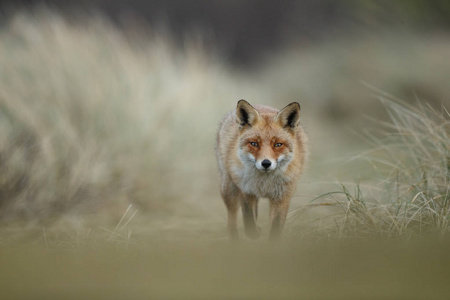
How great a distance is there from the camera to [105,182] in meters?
4.55

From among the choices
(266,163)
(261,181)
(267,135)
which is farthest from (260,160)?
(261,181)

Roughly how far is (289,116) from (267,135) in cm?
15

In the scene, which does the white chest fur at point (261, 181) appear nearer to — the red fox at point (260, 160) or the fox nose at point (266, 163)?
the red fox at point (260, 160)

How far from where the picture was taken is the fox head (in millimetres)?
3102

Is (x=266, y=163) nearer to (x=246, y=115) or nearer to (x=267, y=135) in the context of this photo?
(x=267, y=135)

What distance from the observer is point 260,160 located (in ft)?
10.0

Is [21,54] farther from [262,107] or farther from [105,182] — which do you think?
[262,107]

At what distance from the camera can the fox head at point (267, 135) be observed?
10.2 ft

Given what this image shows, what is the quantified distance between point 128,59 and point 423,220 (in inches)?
137

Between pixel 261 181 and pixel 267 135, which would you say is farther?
pixel 261 181

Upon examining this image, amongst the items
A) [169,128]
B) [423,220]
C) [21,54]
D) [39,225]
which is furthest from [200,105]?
[423,220]

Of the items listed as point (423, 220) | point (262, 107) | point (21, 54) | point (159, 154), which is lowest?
point (423, 220)

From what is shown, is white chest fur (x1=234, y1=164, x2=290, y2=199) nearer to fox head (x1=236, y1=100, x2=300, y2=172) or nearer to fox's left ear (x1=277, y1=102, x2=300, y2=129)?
fox head (x1=236, y1=100, x2=300, y2=172)

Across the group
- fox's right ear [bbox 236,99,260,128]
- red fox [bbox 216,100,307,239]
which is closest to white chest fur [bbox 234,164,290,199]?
red fox [bbox 216,100,307,239]
